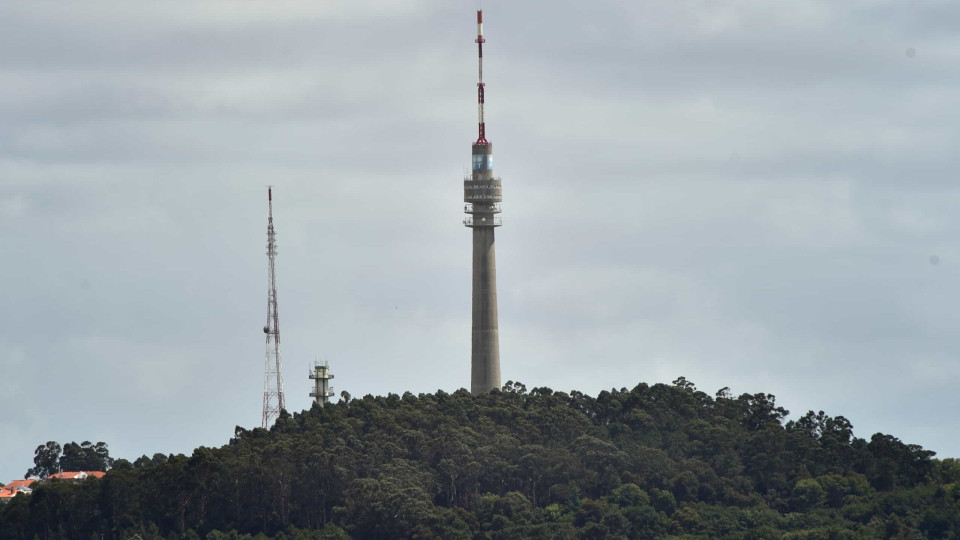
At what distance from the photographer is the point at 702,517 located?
Result: 187 metres

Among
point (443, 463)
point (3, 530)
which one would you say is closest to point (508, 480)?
point (443, 463)

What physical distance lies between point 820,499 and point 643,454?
16620 mm

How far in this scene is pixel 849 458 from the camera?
19988 centimetres

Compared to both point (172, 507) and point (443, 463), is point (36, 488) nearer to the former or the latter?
point (172, 507)

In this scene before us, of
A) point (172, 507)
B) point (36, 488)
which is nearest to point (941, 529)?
point (172, 507)

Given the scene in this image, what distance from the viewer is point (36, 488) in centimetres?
19875

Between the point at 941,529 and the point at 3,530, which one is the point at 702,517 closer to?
the point at 941,529

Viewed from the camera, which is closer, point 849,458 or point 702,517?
point 702,517

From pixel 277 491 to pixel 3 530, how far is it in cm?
2560

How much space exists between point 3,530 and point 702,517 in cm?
6297

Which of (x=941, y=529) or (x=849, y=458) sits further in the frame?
(x=849, y=458)

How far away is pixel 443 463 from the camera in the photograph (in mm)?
194125

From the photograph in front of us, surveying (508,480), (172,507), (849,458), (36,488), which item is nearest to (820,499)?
(849,458)

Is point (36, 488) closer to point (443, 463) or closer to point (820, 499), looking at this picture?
point (443, 463)
